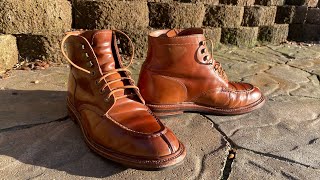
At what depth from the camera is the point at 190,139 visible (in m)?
1.55

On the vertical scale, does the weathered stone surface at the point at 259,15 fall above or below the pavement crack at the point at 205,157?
above

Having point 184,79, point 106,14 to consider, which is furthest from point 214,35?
point 184,79

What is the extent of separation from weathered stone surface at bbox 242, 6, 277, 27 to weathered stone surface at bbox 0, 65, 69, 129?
2.32 m

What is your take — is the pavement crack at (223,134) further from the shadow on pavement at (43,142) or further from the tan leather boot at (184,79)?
the shadow on pavement at (43,142)

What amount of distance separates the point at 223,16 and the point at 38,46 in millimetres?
1997

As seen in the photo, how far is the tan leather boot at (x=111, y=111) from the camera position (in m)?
1.21

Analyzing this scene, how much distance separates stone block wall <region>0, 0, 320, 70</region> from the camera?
8.46ft

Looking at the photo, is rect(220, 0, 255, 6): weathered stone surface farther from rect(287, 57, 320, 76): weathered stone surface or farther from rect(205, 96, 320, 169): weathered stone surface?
rect(205, 96, 320, 169): weathered stone surface

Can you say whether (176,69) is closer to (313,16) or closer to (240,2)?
(240,2)

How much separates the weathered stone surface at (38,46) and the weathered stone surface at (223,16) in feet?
5.39

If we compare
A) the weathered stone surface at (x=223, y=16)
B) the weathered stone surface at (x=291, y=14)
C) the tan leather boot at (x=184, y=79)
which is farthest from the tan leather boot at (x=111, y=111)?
the weathered stone surface at (x=291, y=14)

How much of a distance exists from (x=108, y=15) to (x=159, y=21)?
577 mm

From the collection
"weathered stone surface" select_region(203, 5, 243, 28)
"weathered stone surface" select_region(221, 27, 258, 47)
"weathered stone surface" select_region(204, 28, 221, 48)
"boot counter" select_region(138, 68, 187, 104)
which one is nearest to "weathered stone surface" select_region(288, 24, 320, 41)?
"weathered stone surface" select_region(221, 27, 258, 47)

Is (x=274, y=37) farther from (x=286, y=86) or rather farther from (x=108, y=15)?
(x=108, y=15)
